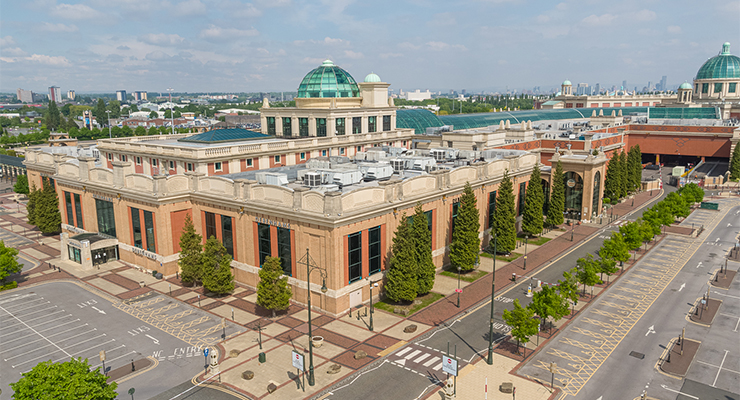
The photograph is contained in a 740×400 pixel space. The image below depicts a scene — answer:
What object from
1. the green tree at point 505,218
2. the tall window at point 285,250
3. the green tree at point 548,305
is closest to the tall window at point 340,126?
the green tree at point 505,218

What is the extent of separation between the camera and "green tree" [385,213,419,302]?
45562 mm

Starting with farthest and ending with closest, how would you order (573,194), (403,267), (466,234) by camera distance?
(573,194), (466,234), (403,267)

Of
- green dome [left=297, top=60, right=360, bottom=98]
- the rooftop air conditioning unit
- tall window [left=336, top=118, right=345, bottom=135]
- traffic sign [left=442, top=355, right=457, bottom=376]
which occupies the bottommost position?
traffic sign [left=442, top=355, right=457, bottom=376]

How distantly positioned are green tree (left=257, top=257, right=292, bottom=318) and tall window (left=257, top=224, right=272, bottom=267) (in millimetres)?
4951

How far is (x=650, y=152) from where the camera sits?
136m

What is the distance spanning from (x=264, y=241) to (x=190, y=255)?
8665 millimetres

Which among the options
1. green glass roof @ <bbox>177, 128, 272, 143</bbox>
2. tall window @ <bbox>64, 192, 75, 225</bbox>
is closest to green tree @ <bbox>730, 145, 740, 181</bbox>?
green glass roof @ <bbox>177, 128, 272, 143</bbox>

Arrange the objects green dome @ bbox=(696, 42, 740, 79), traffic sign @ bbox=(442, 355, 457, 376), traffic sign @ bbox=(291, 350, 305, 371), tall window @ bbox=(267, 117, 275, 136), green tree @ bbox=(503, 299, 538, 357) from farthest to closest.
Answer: green dome @ bbox=(696, 42, 740, 79), tall window @ bbox=(267, 117, 275, 136), green tree @ bbox=(503, 299, 538, 357), traffic sign @ bbox=(291, 350, 305, 371), traffic sign @ bbox=(442, 355, 457, 376)

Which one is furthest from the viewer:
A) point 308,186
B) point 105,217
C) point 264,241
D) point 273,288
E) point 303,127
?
point 303,127

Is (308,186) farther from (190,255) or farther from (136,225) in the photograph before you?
(136,225)

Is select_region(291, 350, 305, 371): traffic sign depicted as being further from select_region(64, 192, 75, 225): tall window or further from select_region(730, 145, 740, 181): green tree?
select_region(730, 145, 740, 181): green tree

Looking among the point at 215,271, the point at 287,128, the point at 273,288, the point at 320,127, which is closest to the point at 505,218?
the point at 273,288

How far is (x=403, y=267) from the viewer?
150 feet

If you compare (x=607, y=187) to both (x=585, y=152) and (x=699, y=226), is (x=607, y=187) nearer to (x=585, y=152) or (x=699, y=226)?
(x=585, y=152)
